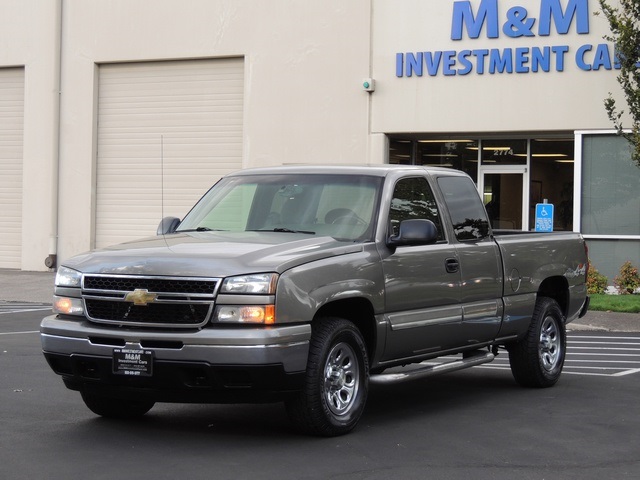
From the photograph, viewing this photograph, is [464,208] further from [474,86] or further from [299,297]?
[474,86]

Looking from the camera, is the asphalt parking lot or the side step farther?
the side step

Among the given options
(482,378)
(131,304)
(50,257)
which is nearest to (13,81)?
(50,257)

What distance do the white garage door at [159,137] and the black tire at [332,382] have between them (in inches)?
721

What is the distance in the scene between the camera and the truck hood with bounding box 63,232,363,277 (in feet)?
24.8

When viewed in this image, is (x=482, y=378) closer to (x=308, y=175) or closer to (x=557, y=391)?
(x=557, y=391)

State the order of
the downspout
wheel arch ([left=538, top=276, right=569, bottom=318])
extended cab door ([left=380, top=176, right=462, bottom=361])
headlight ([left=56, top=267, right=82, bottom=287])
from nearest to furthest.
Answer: headlight ([left=56, top=267, right=82, bottom=287]), extended cab door ([left=380, top=176, right=462, bottom=361]), wheel arch ([left=538, top=276, right=569, bottom=318]), the downspout

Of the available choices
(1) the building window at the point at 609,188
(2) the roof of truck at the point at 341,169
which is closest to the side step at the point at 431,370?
(2) the roof of truck at the point at 341,169

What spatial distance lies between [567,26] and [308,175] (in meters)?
14.6

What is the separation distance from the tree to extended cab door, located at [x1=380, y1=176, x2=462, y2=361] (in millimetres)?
12415

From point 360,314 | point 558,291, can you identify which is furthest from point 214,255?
point 558,291

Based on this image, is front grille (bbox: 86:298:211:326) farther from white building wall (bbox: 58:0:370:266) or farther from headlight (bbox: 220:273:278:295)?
white building wall (bbox: 58:0:370:266)

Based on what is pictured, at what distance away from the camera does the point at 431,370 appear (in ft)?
29.7

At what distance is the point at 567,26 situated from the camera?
22.6m

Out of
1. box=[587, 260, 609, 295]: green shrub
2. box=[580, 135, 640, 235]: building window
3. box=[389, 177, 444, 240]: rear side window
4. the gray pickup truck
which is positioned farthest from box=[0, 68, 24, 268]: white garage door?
box=[389, 177, 444, 240]: rear side window
